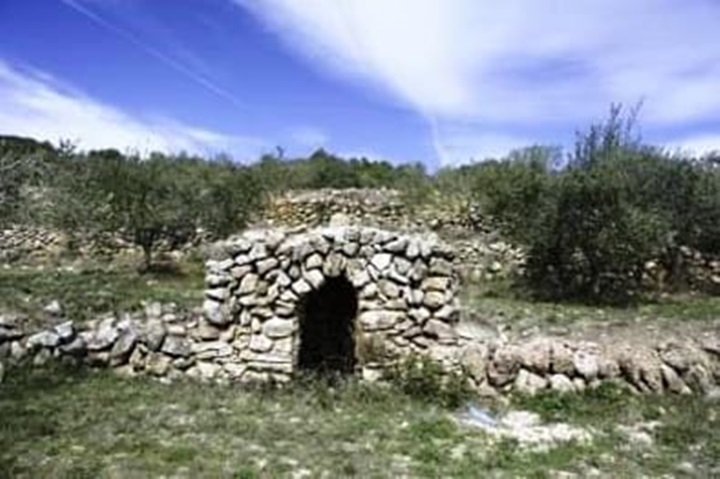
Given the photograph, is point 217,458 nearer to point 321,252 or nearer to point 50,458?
point 50,458

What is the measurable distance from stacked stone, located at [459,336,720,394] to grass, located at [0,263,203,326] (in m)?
5.02

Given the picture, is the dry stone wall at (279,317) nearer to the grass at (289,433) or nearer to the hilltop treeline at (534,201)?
the grass at (289,433)

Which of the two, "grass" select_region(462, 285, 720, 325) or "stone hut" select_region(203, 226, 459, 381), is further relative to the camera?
"grass" select_region(462, 285, 720, 325)

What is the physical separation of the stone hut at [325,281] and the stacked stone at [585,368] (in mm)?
707

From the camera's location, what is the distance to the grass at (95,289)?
461 inches

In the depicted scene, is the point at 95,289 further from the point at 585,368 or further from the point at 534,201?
the point at 534,201

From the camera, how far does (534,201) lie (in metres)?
20.7

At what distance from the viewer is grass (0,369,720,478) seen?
7.36m

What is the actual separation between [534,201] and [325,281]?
431 inches

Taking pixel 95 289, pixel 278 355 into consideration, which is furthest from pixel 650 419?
pixel 95 289

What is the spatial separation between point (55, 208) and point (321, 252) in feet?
45.8

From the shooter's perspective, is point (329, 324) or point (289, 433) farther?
point (329, 324)

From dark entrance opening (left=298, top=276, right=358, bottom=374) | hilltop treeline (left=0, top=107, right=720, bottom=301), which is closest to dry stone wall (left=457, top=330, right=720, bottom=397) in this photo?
dark entrance opening (left=298, top=276, right=358, bottom=374)

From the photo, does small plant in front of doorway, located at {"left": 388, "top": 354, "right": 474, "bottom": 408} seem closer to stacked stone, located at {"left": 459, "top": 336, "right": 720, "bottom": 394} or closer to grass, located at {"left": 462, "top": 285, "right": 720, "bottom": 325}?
stacked stone, located at {"left": 459, "top": 336, "right": 720, "bottom": 394}
